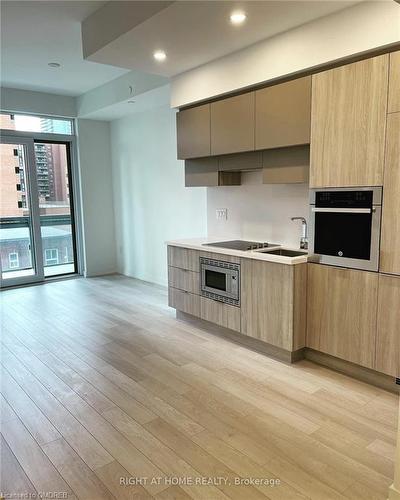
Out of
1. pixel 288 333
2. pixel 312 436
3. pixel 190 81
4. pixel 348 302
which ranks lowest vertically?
pixel 312 436

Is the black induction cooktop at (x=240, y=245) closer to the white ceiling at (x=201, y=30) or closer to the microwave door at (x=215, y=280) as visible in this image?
the microwave door at (x=215, y=280)

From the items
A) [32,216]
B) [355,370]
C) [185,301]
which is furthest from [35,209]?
[355,370]

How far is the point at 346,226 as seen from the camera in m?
2.80

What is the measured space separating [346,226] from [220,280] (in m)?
1.34

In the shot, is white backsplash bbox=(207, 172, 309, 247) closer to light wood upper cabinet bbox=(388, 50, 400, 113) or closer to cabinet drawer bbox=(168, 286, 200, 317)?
cabinet drawer bbox=(168, 286, 200, 317)

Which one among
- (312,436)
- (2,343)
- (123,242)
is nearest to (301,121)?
(312,436)

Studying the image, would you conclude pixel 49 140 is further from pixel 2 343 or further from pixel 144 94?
pixel 2 343

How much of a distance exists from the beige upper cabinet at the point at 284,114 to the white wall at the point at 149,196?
168cm

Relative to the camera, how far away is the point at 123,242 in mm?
6844

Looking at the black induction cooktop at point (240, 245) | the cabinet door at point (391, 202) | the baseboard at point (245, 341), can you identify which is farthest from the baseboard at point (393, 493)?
the black induction cooktop at point (240, 245)

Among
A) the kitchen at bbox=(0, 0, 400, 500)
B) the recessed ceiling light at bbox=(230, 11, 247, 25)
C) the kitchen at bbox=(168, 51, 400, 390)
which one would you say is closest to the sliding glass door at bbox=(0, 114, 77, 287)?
the kitchen at bbox=(0, 0, 400, 500)

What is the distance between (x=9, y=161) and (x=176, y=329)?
4.03 metres

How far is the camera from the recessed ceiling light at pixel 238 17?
2727 mm

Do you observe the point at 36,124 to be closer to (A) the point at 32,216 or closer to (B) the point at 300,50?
(A) the point at 32,216
